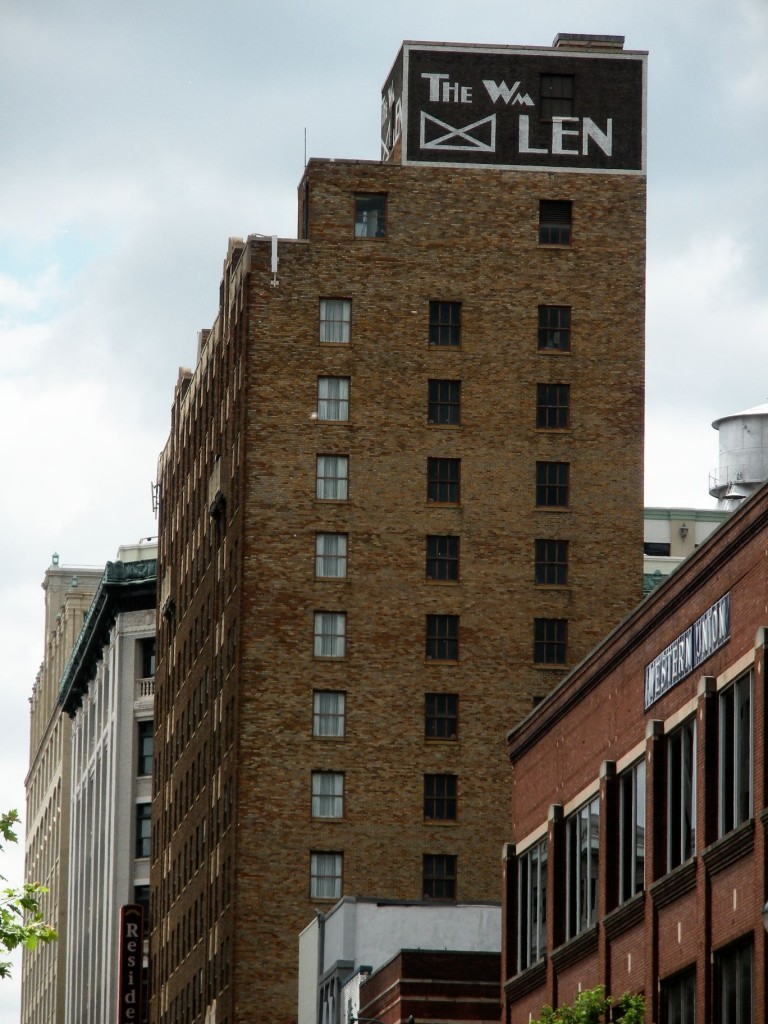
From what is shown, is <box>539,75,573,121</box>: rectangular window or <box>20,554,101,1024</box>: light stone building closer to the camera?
<box>539,75,573,121</box>: rectangular window

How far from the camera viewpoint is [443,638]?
325 ft

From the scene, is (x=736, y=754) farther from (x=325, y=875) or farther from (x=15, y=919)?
(x=325, y=875)

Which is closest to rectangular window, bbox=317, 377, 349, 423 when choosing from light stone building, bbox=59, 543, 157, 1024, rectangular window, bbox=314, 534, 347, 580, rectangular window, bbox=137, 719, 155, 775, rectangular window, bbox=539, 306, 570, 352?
rectangular window, bbox=314, 534, 347, 580

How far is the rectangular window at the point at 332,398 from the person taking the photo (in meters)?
101

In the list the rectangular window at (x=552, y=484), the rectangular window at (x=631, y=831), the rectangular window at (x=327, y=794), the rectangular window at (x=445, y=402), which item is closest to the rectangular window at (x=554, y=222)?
the rectangular window at (x=445, y=402)

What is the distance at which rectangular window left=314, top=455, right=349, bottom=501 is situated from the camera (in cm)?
9994

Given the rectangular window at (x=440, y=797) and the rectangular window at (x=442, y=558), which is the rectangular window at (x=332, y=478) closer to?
the rectangular window at (x=442, y=558)

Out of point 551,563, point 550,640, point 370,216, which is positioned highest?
point 370,216

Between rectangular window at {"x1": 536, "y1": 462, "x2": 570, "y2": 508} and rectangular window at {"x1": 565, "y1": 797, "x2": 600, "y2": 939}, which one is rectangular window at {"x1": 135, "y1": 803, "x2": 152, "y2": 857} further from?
rectangular window at {"x1": 565, "y1": 797, "x2": 600, "y2": 939}

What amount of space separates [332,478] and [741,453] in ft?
168

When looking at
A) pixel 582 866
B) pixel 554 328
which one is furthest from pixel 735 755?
pixel 554 328

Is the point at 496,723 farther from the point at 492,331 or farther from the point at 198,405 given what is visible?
the point at 198,405

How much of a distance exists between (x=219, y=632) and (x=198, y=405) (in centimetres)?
1685

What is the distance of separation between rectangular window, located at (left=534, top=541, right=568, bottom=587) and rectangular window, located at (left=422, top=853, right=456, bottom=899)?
1208cm
